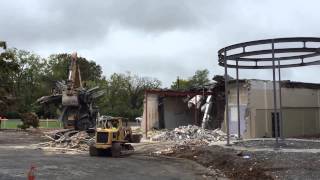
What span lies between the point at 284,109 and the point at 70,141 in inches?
638

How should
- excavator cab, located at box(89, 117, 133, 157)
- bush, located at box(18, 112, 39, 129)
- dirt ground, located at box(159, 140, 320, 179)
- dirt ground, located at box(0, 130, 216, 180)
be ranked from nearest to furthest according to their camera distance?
dirt ground, located at box(159, 140, 320, 179)
dirt ground, located at box(0, 130, 216, 180)
excavator cab, located at box(89, 117, 133, 157)
bush, located at box(18, 112, 39, 129)

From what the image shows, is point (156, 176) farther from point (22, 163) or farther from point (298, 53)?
point (298, 53)

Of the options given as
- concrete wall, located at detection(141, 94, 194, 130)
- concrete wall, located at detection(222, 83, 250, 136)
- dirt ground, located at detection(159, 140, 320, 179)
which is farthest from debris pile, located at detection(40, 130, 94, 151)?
concrete wall, located at detection(141, 94, 194, 130)

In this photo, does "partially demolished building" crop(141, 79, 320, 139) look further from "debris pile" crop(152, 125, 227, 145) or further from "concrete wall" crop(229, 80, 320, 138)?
"debris pile" crop(152, 125, 227, 145)

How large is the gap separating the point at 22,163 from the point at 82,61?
9915 centimetres

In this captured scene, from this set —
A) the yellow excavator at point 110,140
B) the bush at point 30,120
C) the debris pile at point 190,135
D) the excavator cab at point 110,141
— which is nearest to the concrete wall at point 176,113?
the debris pile at point 190,135

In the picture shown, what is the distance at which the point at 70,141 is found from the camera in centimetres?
3831

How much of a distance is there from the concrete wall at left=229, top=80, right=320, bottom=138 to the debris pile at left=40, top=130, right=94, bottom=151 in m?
11.1

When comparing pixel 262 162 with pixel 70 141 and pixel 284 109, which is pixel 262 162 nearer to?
pixel 70 141

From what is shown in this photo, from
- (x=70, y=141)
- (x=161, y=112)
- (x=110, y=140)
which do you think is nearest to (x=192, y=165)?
(x=110, y=140)

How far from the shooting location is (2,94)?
172 feet

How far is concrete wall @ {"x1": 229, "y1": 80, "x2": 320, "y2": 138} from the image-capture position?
39906mm

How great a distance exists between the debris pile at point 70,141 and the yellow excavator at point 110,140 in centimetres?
514

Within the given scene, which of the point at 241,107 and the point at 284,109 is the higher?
the point at 241,107
